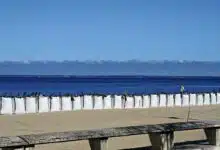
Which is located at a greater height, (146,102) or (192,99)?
(192,99)

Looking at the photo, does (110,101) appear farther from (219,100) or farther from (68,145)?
(68,145)

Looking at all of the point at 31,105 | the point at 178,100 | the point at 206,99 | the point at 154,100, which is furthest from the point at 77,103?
the point at 206,99

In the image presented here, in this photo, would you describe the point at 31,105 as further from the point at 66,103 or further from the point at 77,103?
the point at 77,103

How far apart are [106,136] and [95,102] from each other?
30437mm

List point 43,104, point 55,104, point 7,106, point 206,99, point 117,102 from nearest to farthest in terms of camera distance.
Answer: point 7,106
point 43,104
point 55,104
point 117,102
point 206,99

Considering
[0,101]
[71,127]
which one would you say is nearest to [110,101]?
[0,101]

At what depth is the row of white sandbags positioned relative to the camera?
32.8 metres

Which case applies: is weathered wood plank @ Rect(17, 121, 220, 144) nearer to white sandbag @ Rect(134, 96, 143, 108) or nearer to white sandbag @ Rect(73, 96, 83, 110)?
white sandbag @ Rect(73, 96, 83, 110)

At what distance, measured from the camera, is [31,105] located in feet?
109

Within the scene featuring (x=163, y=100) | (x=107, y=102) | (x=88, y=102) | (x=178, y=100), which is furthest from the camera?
(x=178, y=100)

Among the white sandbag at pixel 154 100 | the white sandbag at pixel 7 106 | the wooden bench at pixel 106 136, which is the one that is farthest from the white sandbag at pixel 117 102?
the wooden bench at pixel 106 136

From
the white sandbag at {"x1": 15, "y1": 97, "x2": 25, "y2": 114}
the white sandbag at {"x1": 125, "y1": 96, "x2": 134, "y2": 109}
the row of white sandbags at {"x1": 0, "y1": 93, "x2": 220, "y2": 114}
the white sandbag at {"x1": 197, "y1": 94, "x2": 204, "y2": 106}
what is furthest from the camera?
the white sandbag at {"x1": 197, "y1": 94, "x2": 204, "y2": 106}

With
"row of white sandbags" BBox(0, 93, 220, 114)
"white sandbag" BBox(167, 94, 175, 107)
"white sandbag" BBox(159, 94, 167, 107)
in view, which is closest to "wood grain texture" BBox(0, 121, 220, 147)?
"row of white sandbags" BBox(0, 93, 220, 114)

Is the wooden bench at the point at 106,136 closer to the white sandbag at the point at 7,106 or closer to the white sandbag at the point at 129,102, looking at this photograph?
the white sandbag at the point at 7,106
